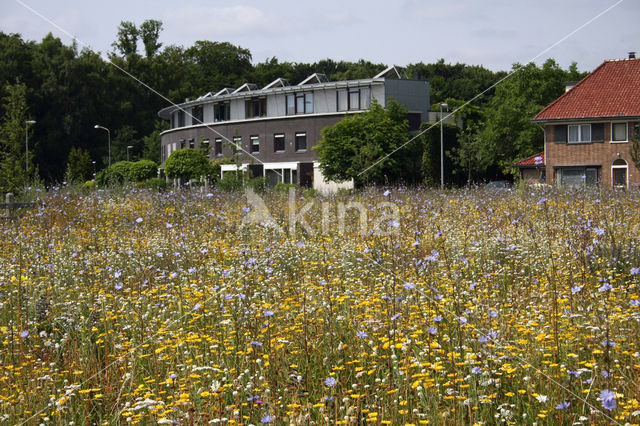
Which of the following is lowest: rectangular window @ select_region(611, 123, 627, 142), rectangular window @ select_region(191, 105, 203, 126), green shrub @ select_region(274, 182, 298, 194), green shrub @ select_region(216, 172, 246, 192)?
green shrub @ select_region(274, 182, 298, 194)

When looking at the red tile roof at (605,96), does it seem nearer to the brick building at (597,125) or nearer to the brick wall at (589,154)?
the brick building at (597,125)

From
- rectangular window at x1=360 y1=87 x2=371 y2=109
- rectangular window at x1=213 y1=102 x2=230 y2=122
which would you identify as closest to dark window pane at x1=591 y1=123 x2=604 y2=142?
rectangular window at x1=360 y1=87 x2=371 y2=109

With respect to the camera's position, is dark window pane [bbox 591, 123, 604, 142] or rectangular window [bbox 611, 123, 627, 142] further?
dark window pane [bbox 591, 123, 604, 142]

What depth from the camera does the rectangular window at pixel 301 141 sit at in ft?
159

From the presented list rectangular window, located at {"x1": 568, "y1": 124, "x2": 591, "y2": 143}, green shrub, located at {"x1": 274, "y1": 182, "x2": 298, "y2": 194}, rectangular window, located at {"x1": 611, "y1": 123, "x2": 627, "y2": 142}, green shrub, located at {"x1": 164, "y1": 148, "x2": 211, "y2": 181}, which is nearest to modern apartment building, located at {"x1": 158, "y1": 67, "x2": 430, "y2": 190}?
green shrub, located at {"x1": 164, "y1": 148, "x2": 211, "y2": 181}

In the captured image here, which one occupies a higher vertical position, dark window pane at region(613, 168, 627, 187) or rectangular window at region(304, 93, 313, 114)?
rectangular window at region(304, 93, 313, 114)

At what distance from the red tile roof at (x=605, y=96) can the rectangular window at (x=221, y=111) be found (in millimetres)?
26150

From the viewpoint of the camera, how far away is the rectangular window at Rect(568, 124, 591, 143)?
39281 millimetres

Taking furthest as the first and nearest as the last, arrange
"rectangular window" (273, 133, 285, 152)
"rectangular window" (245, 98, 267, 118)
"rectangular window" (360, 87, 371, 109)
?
1. "rectangular window" (245, 98, 267, 118)
2. "rectangular window" (273, 133, 285, 152)
3. "rectangular window" (360, 87, 371, 109)

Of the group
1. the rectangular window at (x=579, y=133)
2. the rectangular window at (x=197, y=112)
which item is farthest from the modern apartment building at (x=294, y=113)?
the rectangular window at (x=579, y=133)

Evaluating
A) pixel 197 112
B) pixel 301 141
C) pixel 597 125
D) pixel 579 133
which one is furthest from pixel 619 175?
pixel 197 112

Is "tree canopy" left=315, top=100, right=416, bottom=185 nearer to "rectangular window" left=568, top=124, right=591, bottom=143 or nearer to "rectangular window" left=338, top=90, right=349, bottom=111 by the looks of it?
"rectangular window" left=338, top=90, right=349, bottom=111

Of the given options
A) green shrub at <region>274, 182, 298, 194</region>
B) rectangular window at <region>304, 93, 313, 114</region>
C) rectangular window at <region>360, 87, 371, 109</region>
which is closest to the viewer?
green shrub at <region>274, 182, 298, 194</region>

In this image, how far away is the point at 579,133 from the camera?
130 feet
